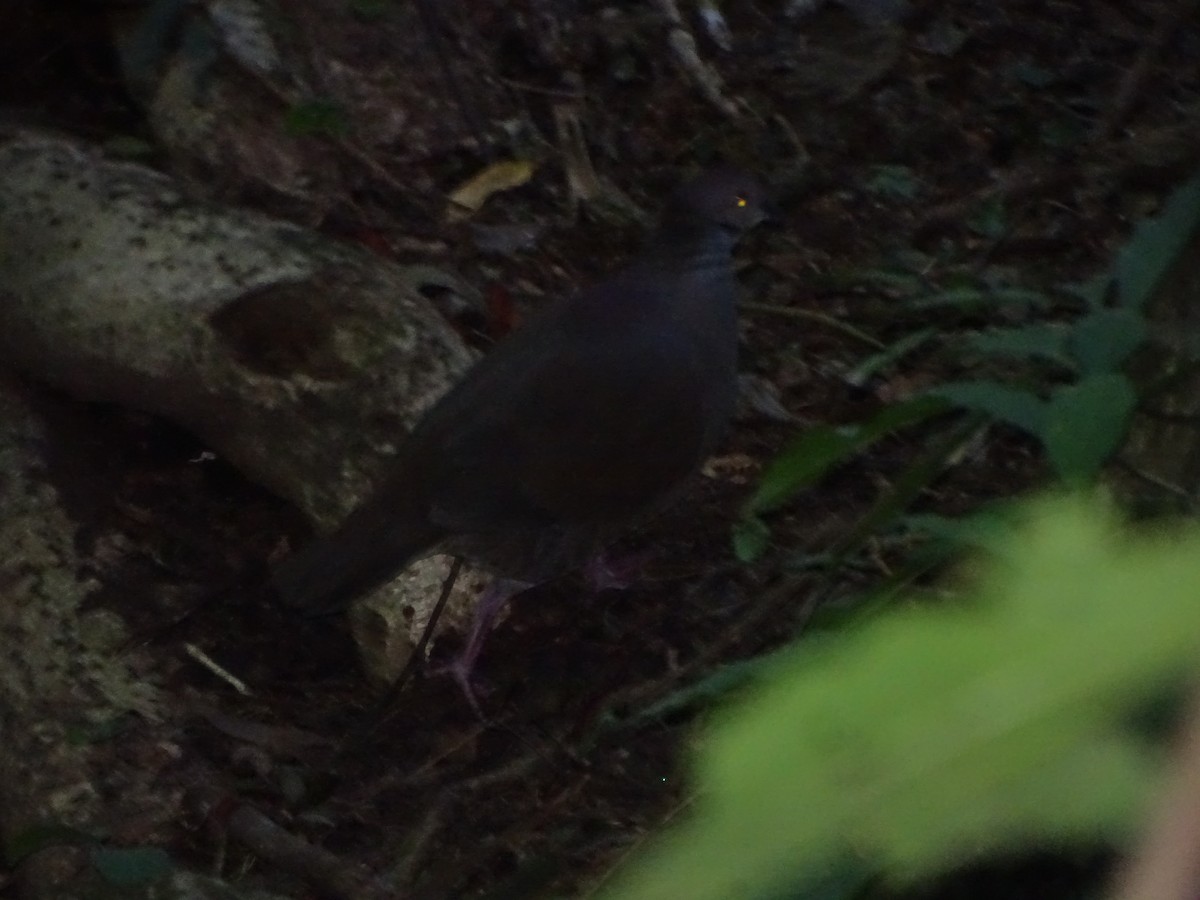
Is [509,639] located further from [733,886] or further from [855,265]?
Answer: [733,886]

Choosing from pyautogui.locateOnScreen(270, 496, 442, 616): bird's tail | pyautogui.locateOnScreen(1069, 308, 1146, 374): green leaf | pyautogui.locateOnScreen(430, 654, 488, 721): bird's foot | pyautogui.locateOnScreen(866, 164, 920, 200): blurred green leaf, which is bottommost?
pyautogui.locateOnScreen(430, 654, 488, 721): bird's foot

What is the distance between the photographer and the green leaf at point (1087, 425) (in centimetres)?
175

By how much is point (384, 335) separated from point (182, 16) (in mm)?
1076

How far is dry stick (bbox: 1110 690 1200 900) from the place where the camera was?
359 millimetres

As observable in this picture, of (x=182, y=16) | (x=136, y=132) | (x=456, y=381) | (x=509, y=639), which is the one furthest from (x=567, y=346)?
(x=136, y=132)

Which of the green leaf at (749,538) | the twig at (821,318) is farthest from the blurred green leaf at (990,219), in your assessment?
the green leaf at (749,538)

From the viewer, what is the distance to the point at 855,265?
460 centimetres

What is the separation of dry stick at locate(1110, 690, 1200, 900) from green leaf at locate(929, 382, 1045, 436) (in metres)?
1.59

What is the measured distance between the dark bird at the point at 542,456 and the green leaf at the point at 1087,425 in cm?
148

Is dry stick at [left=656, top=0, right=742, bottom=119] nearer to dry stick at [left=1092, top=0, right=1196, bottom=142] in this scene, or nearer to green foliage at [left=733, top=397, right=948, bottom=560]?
dry stick at [left=1092, top=0, right=1196, bottom=142]

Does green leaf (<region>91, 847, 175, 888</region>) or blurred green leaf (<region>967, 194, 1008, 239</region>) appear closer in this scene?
green leaf (<region>91, 847, 175, 888</region>)

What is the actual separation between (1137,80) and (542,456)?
2.01 m

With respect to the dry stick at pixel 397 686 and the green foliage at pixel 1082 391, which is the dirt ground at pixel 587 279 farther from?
the green foliage at pixel 1082 391

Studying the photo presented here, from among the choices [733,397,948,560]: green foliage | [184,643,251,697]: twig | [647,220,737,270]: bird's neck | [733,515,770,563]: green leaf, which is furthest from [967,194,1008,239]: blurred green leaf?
[733,397,948,560]: green foliage
